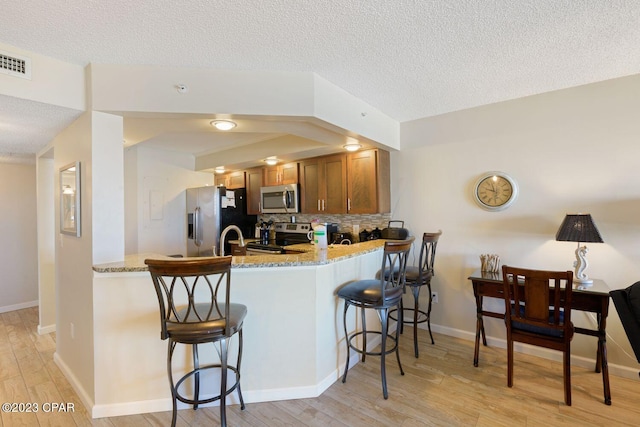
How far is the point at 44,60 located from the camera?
1.93 m

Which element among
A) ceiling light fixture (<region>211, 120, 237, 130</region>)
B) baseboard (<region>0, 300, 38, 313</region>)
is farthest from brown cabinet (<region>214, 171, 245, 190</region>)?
baseboard (<region>0, 300, 38, 313</region>)

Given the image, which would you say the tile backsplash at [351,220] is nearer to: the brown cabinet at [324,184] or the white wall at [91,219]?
the brown cabinet at [324,184]

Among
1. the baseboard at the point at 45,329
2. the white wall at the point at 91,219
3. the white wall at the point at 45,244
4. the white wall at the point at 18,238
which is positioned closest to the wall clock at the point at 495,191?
the white wall at the point at 91,219

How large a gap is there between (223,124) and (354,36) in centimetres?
140

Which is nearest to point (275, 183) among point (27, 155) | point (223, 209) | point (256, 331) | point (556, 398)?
point (223, 209)

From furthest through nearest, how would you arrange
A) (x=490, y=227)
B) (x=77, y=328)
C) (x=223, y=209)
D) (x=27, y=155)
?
(x=223, y=209) → (x=27, y=155) → (x=490, y=227) → (x=77, y=328)

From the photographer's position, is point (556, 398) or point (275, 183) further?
point (275, 183)

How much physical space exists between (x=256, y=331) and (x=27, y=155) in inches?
161

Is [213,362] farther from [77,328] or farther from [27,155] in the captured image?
[27,155]

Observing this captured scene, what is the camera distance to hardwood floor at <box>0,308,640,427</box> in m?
1.95

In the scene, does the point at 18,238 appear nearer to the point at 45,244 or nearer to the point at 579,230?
the point at 45,244

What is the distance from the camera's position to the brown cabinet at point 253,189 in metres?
4.70

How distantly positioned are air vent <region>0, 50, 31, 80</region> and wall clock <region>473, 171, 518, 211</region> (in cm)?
385

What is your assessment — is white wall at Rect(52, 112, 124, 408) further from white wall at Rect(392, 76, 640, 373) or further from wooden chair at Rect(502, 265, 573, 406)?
wooden chair at Rect(502, 265, 573, 406)
